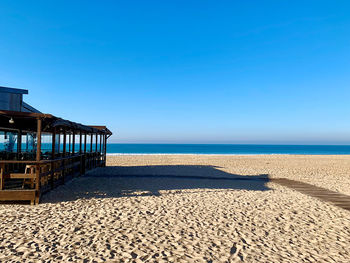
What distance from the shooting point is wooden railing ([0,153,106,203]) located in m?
5.81

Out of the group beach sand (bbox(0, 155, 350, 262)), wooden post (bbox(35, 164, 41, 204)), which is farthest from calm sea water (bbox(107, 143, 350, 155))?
beach sand (bbox(0, 155, 350, 262))

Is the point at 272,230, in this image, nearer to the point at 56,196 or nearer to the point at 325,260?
the point at 325,260

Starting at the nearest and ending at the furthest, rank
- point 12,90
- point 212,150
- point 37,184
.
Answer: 1. point 37,184
2. point 12,90
3. point 212,150

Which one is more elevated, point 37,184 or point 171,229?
point 37,184

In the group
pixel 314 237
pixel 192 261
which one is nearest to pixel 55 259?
pixel 192 261

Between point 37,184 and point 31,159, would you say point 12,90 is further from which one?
point 37,184

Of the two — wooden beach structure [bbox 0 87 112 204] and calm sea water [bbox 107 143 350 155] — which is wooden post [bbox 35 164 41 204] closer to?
wooden beach structure [bbox 0 87 112 204]

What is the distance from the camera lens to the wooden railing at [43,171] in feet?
19.1

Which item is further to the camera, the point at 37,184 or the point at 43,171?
the point at 43,171

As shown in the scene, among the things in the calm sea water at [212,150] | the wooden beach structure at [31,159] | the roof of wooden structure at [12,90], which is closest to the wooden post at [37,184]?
the wooden beach structure at [31,159]

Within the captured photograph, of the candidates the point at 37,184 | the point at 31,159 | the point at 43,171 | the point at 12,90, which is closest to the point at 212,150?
the point at 31,159

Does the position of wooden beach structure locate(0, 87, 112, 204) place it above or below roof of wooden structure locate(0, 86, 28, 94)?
below

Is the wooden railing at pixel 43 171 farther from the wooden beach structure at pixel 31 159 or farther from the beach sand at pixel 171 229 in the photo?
the beach sand at pixel 171 229

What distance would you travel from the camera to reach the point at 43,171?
6.81m
